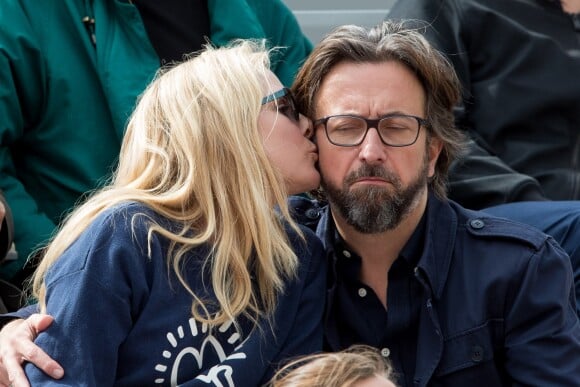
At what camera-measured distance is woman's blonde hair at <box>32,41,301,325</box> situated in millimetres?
2514

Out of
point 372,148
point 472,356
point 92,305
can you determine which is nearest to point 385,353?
point 472,356

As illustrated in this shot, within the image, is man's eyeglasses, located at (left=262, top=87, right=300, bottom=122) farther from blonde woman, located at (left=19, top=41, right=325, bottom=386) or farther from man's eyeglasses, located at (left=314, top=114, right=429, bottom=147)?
man's eyeglasses, located at (left=314, top=114, right=429, bottom=147)

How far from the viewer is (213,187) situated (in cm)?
260

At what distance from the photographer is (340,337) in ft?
8.97

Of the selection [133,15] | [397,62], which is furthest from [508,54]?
[133,15]

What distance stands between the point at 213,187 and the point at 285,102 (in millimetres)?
359

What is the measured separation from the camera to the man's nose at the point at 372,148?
2.65m

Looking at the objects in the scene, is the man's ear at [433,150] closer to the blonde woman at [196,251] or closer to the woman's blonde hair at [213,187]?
→ the blonde woman at [196,251]

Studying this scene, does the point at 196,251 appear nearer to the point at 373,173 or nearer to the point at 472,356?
the point at 373,173

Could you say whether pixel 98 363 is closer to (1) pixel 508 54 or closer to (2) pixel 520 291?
(2) pixel 520 291

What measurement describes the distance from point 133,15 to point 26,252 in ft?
2.62

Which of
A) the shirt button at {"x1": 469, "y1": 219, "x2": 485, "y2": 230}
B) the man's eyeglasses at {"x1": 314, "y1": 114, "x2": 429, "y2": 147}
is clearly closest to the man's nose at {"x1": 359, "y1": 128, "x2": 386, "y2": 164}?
the man's eyeglasses at {"x1": 314, "y1": 114, "x2": 429, "y2": 147}

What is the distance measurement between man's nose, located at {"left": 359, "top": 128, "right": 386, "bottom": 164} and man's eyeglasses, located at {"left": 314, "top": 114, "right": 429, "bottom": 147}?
12mm

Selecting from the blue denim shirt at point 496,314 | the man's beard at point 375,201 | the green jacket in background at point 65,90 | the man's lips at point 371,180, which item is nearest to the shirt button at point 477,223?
the blue denim shirt at point 496,314
